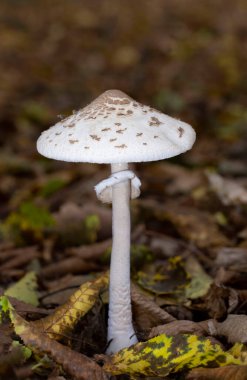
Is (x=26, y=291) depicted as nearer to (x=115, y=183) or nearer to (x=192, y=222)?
(x=115, y=183)

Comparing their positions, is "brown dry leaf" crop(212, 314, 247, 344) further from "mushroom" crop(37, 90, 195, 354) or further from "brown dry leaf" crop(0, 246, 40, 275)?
"brown dry leaf" crop(0, 246, 40, 275)

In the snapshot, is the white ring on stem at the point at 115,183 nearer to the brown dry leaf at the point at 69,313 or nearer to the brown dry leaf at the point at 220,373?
the brown dry leaf at the point at 69,313

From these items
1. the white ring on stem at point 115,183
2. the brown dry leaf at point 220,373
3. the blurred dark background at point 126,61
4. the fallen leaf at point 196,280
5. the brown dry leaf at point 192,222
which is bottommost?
the brown dry leaf at point 220,373

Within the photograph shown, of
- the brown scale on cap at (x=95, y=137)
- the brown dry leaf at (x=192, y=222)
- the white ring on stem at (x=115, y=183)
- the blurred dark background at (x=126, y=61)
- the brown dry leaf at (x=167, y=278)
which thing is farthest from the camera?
the blurred dark background at (x=126, y=61)

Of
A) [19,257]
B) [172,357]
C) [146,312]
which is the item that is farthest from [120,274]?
[19,257]

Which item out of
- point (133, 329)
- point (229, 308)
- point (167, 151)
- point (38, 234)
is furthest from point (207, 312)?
point (38, 234)

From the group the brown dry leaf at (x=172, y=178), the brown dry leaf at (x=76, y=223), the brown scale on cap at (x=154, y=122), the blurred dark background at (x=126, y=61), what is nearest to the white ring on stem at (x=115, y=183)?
the brown scale on cap at (x=154, y=122)

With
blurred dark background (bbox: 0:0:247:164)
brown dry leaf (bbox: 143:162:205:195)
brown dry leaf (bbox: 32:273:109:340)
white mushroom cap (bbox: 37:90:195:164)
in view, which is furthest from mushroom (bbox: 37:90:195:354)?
blurred dark background (bbox: 0:0:247:164)
